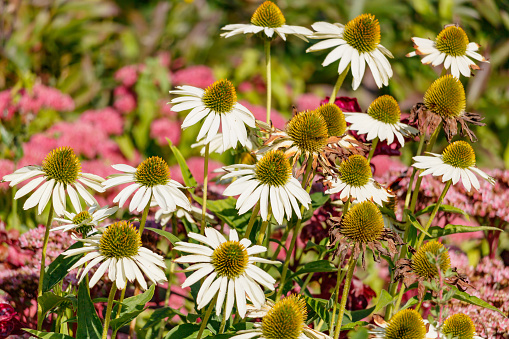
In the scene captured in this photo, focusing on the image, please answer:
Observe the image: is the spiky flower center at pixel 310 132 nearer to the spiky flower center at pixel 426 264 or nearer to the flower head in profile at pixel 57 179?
the spiky flower center at pixel 426 264

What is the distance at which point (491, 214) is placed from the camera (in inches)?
62.5

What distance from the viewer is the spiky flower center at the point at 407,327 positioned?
89 centimetres

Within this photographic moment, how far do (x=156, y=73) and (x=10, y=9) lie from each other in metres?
1.25

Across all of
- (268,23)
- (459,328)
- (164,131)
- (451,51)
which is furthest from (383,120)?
(164,131)

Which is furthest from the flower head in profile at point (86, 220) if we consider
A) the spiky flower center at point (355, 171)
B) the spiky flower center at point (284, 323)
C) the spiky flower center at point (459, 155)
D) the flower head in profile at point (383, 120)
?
the spiky flower center at point (459, 155)

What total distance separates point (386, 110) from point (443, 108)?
0.12 meters

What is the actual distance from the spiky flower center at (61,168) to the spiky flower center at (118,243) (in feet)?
0.61

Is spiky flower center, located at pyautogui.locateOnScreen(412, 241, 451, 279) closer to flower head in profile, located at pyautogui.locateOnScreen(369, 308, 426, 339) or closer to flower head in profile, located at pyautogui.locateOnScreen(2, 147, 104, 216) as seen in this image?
flower head in profile, located at pyautogui.locateOnScreen(369, 308, 426, 339)

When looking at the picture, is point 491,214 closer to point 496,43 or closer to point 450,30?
point 450,30

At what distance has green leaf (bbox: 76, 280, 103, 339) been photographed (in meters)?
0.92

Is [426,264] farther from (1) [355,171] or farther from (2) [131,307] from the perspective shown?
(2) [131,307]

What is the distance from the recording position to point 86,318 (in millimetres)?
931

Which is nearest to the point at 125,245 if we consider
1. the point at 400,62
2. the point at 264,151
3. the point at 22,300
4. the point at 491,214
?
the point at 264,151

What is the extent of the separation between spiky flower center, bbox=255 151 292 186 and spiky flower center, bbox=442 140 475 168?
38cm
